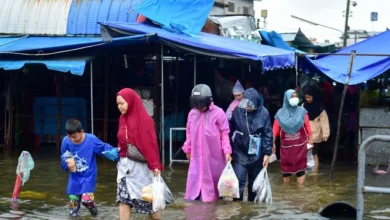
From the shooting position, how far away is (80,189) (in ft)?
26.2

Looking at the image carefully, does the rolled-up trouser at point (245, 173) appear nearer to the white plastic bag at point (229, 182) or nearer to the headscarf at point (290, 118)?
the white plastic bag at point (229, 182)

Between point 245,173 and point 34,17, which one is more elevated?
point 34,17

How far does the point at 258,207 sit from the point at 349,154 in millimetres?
8358

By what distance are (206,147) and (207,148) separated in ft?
0.07

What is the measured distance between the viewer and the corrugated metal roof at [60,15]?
Result: 15828 mm

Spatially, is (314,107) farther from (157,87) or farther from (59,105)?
(59,105)

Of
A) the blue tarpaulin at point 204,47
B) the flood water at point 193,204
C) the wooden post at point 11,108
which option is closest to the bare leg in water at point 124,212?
the flood water at point 193,204

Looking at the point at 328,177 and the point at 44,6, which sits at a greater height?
the point at 44,6

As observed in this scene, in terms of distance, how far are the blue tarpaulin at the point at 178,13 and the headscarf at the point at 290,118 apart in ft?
12.3

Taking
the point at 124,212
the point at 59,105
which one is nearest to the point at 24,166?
the point at 124,212

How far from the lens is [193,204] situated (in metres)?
9.16

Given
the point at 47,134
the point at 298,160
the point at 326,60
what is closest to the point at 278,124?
the point at 298,160

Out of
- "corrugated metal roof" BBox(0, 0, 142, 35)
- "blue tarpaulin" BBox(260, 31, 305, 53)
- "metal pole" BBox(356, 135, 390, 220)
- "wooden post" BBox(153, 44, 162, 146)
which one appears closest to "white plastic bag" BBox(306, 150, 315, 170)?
"wooden post" BBox(153, 44, 162, 146)

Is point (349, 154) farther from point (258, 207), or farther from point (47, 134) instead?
point (258, 207)
